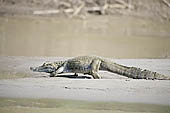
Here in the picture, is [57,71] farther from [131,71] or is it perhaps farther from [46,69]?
[131,71]

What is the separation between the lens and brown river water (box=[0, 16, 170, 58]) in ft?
7.25

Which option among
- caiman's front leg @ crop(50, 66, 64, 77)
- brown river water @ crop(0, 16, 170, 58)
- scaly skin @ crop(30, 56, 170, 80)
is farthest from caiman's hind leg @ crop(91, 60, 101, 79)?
brown river water @ crop(0, 16, 170, 58)

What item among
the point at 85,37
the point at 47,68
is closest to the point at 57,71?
the point at 47,68

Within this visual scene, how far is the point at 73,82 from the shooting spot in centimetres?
167

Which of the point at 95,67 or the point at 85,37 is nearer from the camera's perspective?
the point at 95,67

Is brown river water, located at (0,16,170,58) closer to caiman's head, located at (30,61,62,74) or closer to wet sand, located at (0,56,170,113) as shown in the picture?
caiman's head, located at (30,61,62,74)

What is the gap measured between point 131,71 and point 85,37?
0.97m

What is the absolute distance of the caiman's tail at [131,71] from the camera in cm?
171

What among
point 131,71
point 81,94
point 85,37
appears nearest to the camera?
point 81,94

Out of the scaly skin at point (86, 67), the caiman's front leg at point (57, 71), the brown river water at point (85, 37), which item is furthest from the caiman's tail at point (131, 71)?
the brown river water at point (85, 37)

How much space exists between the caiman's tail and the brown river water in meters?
0.30

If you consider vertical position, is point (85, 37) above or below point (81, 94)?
above

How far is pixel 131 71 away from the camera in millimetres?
1762

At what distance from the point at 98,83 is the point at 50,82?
196 millimetres
